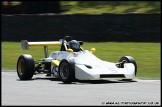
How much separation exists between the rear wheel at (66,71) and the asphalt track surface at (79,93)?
0.44 ft

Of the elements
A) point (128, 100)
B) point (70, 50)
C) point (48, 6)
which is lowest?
point (128, 100)

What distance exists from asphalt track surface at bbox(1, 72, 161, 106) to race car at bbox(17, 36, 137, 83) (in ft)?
0.57

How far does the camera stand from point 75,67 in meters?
14.1

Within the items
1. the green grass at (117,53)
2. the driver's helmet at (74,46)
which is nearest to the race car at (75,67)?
the driver's helmet at (74,46)

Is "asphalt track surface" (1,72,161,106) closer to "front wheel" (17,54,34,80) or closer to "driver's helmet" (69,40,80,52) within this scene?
"front wheel" (17,54,34,80)

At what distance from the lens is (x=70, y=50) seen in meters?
14.9

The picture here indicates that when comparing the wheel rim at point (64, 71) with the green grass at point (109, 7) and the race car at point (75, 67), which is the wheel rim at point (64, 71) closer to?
the race car at point (75, 67)

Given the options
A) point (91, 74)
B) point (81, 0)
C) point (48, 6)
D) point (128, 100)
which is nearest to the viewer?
point (128, 100)

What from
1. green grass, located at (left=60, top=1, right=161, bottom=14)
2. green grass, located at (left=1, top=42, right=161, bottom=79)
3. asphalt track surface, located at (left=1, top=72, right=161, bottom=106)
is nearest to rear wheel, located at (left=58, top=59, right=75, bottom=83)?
asphalt track surface, located at (left=1, top=72, right=161, bottom=106)

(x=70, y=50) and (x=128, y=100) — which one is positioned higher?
(x=70, y=50)

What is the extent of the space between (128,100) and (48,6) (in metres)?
23.9

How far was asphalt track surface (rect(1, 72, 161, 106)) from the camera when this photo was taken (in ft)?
35.0

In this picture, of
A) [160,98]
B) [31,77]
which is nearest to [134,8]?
[31,77]

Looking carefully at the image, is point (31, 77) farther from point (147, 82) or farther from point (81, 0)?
point (81, 0)
